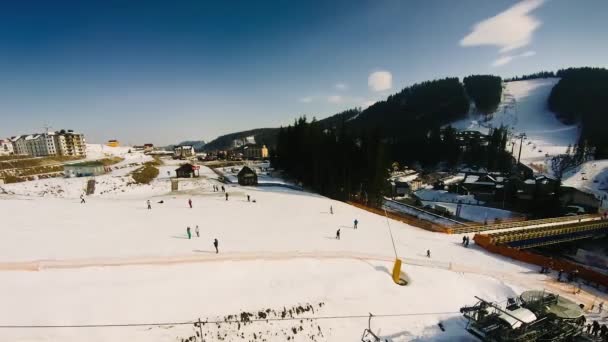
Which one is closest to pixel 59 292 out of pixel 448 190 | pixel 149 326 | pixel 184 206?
pixel 149 326

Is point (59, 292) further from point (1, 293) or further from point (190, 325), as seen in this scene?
point (190, 325)

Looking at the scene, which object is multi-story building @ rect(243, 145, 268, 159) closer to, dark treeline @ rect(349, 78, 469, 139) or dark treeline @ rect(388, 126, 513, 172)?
dark treeline @ rect(349, 78, 469, 139)

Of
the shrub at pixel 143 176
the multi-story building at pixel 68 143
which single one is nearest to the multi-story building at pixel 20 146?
the multi-story building at pixel 68 143

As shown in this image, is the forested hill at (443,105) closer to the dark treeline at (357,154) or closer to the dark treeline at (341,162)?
the dark treeline at (357,154)

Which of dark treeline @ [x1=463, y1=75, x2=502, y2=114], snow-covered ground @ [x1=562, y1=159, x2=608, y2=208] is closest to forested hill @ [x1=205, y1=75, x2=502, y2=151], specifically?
dark treeline @ [x1=463, y1=75, x2=502, y2=114]

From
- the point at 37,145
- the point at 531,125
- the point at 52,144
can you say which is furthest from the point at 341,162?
the point at 531,125

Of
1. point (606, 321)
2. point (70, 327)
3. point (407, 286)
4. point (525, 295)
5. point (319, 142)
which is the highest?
point (319, 142)

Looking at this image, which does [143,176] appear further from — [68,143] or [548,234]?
[68,143]
